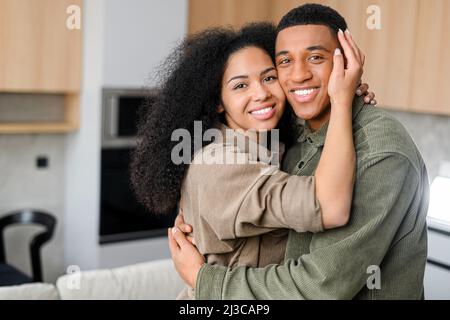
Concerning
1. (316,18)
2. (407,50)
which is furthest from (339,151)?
(407,50)

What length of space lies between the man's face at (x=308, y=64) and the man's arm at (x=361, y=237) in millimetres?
190

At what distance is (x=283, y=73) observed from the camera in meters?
1.20

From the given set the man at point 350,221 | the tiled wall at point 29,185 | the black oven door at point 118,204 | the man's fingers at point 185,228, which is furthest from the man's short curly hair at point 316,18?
the tiled wall at point 29,185

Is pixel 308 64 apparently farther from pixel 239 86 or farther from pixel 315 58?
pixel 239 86

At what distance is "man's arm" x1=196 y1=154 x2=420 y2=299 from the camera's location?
1.01m

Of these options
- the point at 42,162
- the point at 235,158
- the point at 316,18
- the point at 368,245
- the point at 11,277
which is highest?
the point at 316,18

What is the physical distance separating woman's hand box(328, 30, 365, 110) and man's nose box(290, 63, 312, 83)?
0.06 metres

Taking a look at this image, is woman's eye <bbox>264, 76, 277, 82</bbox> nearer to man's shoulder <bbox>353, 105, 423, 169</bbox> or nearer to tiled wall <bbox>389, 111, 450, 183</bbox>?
man's shoulder <bbox>353, 105, 423, 169</bbox>

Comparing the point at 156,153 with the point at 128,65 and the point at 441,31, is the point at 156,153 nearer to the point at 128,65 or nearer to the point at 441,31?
the point at 441,31

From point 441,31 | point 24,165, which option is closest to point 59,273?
point 24,165

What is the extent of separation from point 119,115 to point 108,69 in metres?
0.29

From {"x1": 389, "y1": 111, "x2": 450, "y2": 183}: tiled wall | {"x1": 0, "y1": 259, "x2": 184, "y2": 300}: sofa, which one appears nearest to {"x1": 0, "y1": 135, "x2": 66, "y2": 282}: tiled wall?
{"x1": 0, "y1": 259, "x2": 184, "y2": 300}: sofa

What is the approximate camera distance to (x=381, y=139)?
1030 mm
